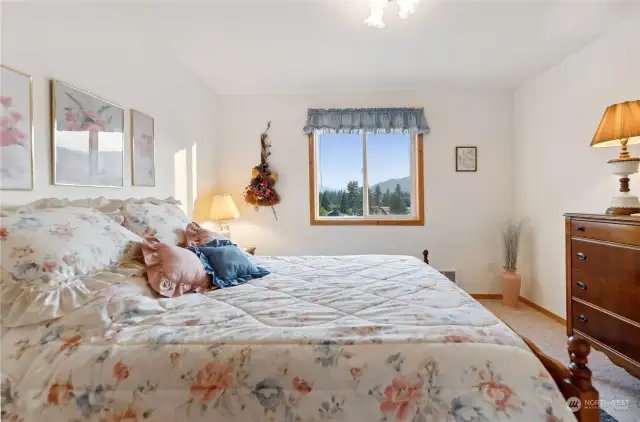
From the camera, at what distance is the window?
3.93m

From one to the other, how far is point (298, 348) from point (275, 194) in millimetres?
2918

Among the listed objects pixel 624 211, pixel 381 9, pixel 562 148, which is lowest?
pixel 624 211

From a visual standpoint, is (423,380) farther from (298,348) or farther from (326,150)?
(326,150)

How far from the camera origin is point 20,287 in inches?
45.0

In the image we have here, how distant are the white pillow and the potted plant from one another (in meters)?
3.64

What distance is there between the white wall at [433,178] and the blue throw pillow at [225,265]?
196 cm

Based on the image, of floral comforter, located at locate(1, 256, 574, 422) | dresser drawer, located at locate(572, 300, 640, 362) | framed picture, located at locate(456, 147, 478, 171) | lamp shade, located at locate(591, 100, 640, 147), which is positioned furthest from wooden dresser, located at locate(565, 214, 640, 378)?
framed picture, located at locate(456, 147, 478, 171)

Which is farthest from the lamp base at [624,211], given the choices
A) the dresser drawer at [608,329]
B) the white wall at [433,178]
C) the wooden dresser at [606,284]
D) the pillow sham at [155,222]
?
the pillow sham at [155,222]

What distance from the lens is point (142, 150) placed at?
2.42 meters

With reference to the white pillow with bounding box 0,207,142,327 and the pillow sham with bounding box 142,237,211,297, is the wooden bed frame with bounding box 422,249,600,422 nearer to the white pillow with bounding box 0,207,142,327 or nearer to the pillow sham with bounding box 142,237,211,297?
the pillow sham with bounding box 142,237,211,297

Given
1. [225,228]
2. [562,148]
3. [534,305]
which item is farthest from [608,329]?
[225,228]

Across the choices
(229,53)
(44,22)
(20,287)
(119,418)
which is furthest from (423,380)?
Answer: (229,53)

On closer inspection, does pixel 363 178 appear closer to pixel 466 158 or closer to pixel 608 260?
pixel 466 158

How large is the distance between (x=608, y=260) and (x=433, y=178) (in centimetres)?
203
